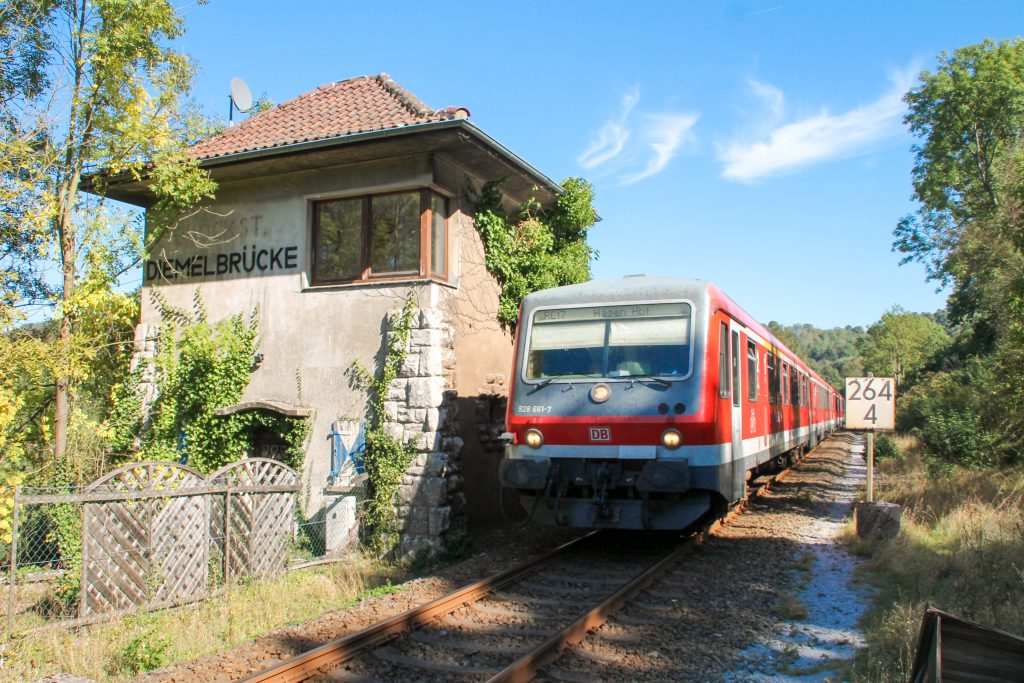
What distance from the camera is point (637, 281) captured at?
9430 millimetres

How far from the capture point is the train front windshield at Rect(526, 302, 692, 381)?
8.70 m

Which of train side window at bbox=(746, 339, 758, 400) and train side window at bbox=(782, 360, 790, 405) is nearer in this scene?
train side window at bbox=(746, 339, 758, 400)

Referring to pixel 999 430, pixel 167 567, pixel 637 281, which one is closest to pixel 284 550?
pixel 167 567

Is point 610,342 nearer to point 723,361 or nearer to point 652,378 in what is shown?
point 652,378

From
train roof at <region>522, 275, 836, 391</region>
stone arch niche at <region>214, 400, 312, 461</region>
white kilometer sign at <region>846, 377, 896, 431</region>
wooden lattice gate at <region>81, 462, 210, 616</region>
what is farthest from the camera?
stone arch niche at <region>214, 400, 312, 461</region>

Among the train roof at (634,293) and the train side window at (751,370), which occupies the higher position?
the train roof at (634,293)

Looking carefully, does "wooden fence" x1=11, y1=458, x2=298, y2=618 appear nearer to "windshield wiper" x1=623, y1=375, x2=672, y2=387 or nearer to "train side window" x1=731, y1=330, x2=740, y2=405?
"windshield wiper" x1=623, y1=375, x2=672, y2=387

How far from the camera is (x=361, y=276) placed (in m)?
11.7

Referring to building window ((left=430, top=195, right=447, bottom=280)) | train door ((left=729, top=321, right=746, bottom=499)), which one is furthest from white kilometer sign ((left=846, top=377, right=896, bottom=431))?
building window ((left=430, top=195, right=447, bottom=280))

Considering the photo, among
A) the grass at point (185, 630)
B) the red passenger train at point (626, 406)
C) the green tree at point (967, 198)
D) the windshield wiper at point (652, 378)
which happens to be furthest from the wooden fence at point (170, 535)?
the green tree at point (967, 198)

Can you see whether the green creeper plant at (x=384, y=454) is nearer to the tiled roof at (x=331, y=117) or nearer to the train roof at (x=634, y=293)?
the train roof at (x=634, y=293)

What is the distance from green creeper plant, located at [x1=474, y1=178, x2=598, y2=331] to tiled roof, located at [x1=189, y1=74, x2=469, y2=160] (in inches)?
75.1

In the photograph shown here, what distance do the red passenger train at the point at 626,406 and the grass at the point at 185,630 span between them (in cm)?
227

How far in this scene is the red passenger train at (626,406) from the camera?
8344mm
